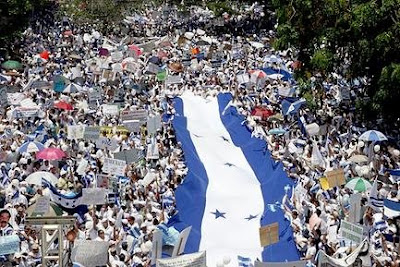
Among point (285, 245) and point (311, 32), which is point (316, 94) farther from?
point (285, 245)

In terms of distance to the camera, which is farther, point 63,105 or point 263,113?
point 263,113

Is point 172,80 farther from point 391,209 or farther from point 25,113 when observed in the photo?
point 391,209

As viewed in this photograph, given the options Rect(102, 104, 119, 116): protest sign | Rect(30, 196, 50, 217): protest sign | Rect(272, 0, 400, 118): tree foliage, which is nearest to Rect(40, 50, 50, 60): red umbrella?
Rect(102, 104, 119, 116): protest sign

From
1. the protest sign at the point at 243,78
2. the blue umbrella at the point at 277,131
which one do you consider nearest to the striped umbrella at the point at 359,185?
the blue umbrella at the point at 277,131

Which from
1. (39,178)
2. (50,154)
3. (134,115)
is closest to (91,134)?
(50,154)

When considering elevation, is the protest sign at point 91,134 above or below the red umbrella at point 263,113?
below

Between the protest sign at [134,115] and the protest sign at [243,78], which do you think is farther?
the protest sign at [243,78]

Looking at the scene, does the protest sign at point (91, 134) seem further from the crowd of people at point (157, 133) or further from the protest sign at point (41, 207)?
the protest sign at point (41, 207)

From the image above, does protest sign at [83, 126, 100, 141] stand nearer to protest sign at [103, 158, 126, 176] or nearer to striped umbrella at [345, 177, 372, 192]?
protest sign at [103, 158, 126, 176]
